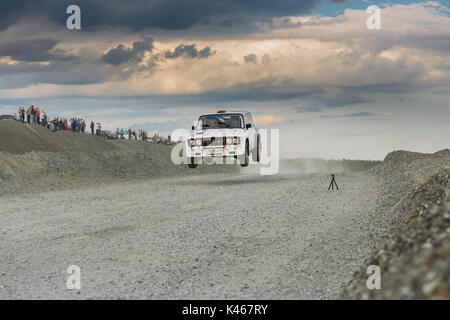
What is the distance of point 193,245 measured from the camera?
11.7m

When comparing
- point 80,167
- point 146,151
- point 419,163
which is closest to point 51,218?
point 80,167

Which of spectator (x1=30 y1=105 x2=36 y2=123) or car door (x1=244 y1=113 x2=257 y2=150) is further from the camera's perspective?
spectator (x1=30 y1=105 x2=36 y2=123)

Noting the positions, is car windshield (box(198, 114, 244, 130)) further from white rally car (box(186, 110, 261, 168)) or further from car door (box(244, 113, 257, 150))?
car door (box(244, 113, 257, 150))

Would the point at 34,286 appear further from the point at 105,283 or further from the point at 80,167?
the point at 80,167

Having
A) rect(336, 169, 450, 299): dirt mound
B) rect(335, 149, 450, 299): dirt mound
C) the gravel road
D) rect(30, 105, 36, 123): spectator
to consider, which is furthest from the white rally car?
rect(30, 105, 36, 123): spectator

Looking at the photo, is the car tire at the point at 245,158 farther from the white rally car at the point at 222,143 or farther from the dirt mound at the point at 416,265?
the dirt mound at the point at 416,265

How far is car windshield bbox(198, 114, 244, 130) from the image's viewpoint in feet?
67.2

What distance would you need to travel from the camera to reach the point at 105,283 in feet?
30.4

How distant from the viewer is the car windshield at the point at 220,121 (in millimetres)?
20469

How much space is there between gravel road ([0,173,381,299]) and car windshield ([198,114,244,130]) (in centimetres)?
308

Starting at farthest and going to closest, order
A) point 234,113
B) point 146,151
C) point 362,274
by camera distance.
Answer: point 146,151 < point 234,113 < point 362,274

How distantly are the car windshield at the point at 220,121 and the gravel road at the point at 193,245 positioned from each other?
3081mm

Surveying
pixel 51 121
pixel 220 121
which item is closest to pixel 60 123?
pixel 51 121
